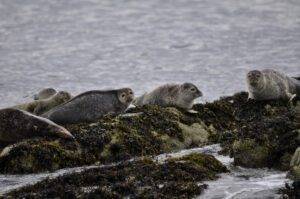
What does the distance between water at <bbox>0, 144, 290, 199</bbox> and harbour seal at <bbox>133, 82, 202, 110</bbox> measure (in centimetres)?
292

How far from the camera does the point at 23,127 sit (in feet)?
36.1

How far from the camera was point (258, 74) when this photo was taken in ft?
44.1

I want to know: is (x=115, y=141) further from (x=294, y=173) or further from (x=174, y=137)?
(x=294, y=173)

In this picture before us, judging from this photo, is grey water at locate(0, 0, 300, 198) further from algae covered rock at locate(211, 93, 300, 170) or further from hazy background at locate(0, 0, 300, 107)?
algae covered rock at locate(211, 93, 300, 170)

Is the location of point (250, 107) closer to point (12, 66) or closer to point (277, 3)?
point (12, 66)

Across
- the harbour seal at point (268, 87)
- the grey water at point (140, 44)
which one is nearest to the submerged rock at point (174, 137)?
the harbour seal at point (268, 87)

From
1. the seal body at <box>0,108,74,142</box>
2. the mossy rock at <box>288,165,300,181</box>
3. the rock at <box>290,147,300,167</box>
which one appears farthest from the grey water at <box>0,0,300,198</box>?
the seal body at <box>0,108,74,142</box>

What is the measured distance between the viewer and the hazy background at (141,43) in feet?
70.9

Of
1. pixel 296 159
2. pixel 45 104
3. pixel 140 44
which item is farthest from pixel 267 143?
pixel 140 44

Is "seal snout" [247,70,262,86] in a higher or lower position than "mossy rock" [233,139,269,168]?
higher

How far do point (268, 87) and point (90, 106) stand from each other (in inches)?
112

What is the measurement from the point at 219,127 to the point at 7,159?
3.52 meters

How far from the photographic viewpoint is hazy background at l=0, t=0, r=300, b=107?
21.6 meters

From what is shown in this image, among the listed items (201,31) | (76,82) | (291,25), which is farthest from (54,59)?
(291,25)
